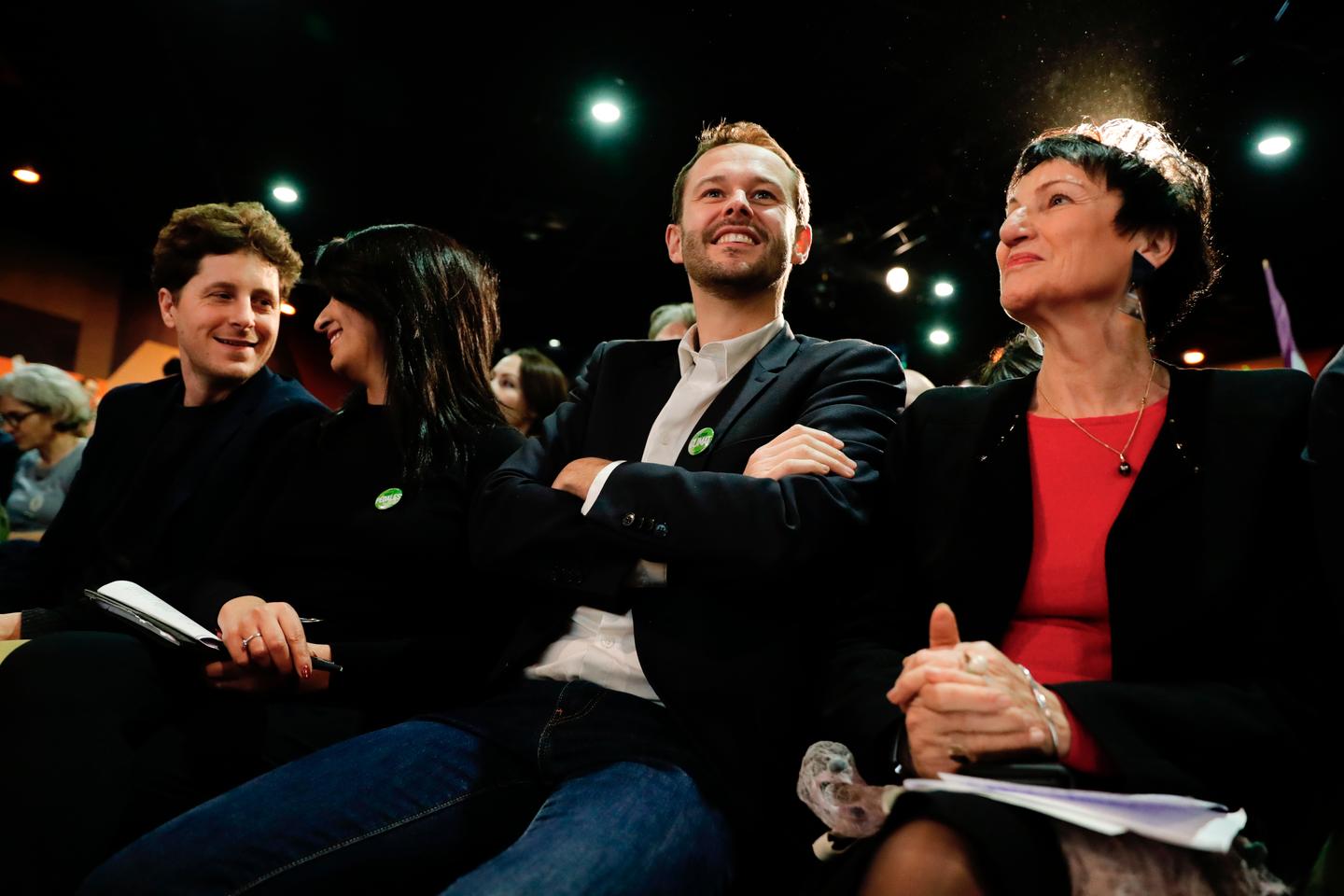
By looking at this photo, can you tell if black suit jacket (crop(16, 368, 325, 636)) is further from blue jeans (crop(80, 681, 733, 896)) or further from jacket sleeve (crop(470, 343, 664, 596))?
blue jeans (crop(80, 681, 733, 896))

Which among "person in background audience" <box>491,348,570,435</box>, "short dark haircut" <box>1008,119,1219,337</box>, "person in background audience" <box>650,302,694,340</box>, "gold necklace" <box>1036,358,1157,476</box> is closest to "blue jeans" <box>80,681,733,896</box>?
"gold necklace" <box>1036,358,1157,476</box>

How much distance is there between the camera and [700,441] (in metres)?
1.62

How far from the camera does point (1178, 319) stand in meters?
1.65

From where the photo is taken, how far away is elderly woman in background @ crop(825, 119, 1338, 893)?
3.18 feet

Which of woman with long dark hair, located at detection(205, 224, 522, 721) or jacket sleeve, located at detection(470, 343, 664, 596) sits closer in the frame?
jacket sleeve, located at detection(470, 343, 664, 596)

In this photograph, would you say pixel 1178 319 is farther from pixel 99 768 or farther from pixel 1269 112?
pixel 1269 112

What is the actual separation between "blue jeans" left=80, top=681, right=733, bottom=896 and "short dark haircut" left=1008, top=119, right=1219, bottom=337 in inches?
49.9

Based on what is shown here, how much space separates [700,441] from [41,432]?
429 centimetres

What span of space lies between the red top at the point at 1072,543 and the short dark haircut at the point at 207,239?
7.79 feet

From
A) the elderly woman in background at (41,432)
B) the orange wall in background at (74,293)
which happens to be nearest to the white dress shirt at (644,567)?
the elderly woman in background at (41,432)

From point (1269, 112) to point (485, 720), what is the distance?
4.07 m

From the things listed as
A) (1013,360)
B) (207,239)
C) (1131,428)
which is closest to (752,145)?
(1013,360)

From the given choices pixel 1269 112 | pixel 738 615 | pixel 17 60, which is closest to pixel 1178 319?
pixel 738 615

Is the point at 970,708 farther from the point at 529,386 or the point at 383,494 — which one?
the point at 529,386
